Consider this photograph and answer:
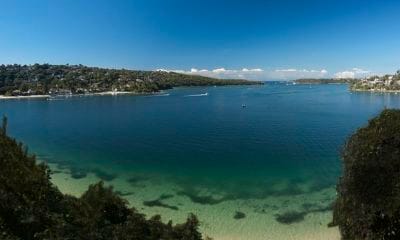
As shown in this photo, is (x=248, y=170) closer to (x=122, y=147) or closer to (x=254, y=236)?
(x=254, y=236)

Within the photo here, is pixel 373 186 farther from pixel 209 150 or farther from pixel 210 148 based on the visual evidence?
pixel 210 148

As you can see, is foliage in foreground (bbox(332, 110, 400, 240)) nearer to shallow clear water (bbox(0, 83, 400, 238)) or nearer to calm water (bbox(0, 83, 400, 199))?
shallow clear water (bbox(0, 83, 400, 238))

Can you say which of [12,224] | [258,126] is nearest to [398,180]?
[12,224]

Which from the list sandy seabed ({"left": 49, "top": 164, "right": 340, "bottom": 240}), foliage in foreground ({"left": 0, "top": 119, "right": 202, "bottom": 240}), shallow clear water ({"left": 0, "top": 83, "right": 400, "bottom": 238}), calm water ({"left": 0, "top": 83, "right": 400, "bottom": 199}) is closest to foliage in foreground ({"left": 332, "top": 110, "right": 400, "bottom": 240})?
foliage in foreground ({"left": 0, "top": 119, "right": 202, "bottom": 240})

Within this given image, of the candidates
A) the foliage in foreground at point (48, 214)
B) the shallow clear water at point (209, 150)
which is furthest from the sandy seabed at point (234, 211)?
the foliage in foreground at point (48, 214)

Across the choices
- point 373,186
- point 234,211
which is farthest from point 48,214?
point 234,211

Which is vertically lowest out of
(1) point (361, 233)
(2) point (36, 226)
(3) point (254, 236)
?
(3) point (254, 236)
